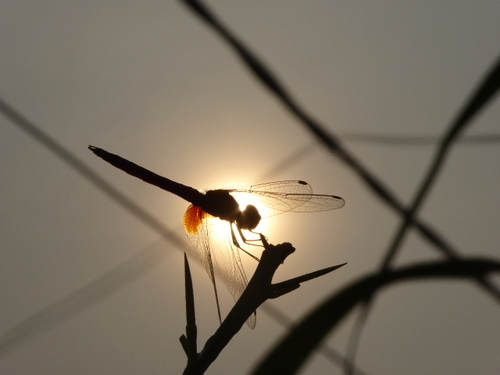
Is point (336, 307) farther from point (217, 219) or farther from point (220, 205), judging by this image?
point (217, 219)

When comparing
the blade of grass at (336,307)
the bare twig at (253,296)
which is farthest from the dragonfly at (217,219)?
the blade of grass at (336,307)

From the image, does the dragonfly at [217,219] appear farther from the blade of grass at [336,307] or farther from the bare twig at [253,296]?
the blade of grass at [336,307]

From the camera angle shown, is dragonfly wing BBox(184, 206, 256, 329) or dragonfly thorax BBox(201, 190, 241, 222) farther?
dragonfly wing BBox(184, 206, 256, 329)

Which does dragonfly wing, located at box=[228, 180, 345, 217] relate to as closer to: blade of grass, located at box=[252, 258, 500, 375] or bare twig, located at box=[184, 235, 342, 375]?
bare twig, located at box=[184, 235, 342, 375]


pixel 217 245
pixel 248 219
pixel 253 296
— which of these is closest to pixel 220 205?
pixel 248 219

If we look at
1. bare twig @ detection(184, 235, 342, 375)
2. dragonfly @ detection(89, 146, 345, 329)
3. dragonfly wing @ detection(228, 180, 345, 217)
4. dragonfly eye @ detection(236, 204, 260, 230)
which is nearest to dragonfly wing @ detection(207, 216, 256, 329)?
dragonfly @ detection(89, 146, 345, 329)

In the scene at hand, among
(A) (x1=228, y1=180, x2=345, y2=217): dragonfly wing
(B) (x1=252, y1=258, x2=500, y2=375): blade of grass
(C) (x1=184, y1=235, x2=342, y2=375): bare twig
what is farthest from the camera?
(A) (x1=228, y1=180, x2=345, y2=217): dragonfly wing

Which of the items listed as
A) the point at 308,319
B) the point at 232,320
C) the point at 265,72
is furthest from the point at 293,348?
the point at 265,72
